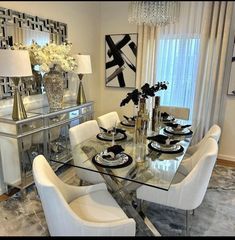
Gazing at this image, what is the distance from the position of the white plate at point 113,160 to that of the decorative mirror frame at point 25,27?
1403 mm

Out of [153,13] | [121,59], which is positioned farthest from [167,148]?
[121,59]

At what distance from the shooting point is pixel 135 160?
1.85m

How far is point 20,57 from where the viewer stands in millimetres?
2145

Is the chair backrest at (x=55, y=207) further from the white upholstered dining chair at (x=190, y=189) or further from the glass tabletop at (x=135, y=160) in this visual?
the white upholstered dining chair at (x=190, y=189)

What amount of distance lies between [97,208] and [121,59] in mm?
2953

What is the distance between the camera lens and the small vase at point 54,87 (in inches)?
109

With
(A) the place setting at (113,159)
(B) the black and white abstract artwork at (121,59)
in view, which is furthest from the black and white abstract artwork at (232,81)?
(A) the place setting at (113,159)

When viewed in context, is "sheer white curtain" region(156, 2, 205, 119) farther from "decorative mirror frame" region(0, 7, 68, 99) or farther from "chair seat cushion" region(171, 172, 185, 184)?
"chair seat cushion" region(171, 172, 185, 184)

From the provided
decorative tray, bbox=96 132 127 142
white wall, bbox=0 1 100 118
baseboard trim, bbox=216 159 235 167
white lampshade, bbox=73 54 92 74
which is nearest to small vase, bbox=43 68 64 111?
white wall, bbox=0 1 100 118

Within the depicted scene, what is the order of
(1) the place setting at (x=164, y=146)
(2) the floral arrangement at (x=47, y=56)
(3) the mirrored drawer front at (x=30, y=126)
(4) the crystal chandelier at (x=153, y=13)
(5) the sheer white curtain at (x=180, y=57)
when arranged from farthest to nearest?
(5) the sheer white curtain at (x=180, y=57)
(2) the floral arrangement at (x=47, y=56)
(3) the mirrored drawer front at (x=30, y=126)
(1) the place setting at (x=164, y=146)
(4) the crystal chandelier at (x=153, y=13)

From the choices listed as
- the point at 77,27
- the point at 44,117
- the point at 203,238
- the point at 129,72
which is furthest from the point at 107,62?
the point at 203,238

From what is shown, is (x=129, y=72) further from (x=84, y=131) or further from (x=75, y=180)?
(x=75, y=180)

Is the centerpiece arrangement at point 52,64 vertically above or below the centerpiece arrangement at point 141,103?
above

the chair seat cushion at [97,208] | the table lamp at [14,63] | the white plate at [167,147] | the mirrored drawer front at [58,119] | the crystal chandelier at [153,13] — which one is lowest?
the chair seat cushion at [97,208]
